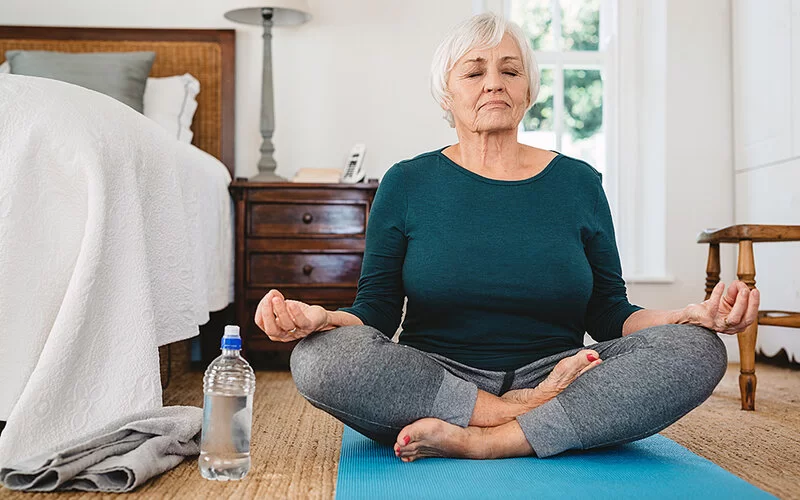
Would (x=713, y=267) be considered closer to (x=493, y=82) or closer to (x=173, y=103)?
(x=493, y=82)

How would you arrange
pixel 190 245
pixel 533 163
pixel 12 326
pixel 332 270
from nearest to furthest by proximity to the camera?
pixel 12 326 → pixel 533 163 → pixel 190 245 → pixel 332 270

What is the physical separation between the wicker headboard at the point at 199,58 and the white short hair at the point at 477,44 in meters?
1.94

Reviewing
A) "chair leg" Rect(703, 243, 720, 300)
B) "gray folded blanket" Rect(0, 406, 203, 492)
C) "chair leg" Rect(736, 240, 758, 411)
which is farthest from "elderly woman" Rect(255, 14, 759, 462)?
"chair leg" Rect(703, 243, 720, 300)

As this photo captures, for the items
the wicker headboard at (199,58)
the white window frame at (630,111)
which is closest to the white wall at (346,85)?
the wicker headboard at (199,58)

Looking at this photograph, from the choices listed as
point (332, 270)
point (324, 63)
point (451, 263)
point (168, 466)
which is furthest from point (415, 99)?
point (168, 466)

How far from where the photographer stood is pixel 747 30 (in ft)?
11.6

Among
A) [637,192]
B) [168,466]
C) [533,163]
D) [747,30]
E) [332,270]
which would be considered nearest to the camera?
[168,466]

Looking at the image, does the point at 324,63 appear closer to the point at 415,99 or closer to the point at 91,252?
the point at 415,99

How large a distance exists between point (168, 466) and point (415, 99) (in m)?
2.47

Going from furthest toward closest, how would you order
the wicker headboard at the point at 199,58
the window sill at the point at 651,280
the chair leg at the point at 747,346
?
the window sill at the point at 651,280 → the wicker headboard at the point at 199,58 → the chair leg at the point at 747,346

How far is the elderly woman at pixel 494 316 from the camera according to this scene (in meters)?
1.39

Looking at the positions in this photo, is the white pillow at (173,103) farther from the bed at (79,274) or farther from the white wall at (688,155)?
the white wall at (688,155)

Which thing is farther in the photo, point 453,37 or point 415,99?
point 415,99

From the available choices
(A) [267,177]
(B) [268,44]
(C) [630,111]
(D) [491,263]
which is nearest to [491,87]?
(D) [491,263]
